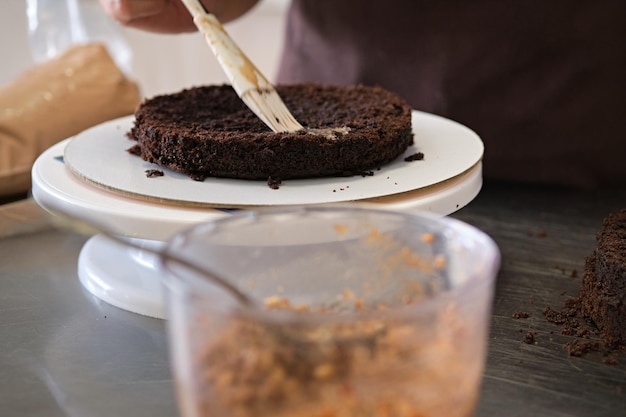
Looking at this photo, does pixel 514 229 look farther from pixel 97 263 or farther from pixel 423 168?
pixel 97 263

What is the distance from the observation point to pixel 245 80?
3.02 ft

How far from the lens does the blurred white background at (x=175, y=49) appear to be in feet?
8.51

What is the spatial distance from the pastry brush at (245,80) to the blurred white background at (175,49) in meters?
1.51

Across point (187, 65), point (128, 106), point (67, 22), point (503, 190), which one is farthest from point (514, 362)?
point (187, 65)

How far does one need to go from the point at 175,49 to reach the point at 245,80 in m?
Result: 2.13

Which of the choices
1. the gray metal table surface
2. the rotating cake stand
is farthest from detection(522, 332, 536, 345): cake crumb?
the rotating cake stand

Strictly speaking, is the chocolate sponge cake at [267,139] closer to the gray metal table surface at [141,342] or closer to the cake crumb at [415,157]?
the cake crumb at [415,157]

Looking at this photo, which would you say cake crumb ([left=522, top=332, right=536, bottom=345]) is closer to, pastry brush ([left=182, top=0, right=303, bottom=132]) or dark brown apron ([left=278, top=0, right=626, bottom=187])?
pastry brush ([left=182, top=0, right=303, bottom=132])

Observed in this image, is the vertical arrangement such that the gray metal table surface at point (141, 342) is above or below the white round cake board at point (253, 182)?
below

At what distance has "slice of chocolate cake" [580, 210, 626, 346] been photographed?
716 millimetres

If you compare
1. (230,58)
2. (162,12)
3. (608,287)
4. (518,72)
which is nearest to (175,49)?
(162,12)

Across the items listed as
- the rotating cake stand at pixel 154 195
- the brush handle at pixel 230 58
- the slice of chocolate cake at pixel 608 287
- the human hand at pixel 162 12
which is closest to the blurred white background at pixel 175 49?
the human hand at pixel 162 12

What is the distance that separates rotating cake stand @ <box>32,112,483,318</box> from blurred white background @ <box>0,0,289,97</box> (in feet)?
5.38

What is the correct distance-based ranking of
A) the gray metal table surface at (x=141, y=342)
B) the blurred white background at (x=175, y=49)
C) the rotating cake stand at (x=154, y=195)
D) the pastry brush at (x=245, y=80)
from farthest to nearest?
the blurred white background at (x=175, y=49), the pastry brush at (x=245, y=80), the rotating cake stand at (x=154, y=195), the gray metal table surface at (x=141, y=342)
